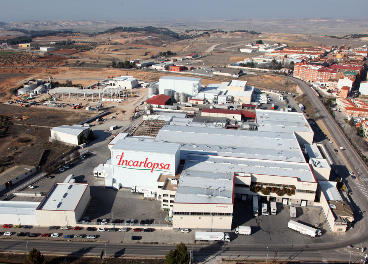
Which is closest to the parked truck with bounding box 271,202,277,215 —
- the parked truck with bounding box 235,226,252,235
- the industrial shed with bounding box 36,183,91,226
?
the parked truck with bounding box 235,226,252,235

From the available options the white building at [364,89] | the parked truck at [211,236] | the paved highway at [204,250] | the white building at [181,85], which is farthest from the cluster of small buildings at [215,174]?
the white building at [364,89]

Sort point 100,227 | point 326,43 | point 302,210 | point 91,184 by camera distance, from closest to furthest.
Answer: point 100,227, point 302,210, point 91,184, point 326,43

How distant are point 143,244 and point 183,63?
63.2m

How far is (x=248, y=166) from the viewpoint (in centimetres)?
2247

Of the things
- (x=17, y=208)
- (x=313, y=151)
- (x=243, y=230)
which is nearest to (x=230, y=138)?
(x=313, y=151)

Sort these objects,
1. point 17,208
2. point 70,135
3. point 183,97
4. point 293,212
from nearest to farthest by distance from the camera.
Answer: point 17,208
point 293,212
point 70,135
point 183,97

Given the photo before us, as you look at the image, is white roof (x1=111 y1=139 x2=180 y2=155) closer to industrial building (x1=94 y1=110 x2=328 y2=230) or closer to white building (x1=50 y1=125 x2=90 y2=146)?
industrial building (x1=94 y1=110 x2=328 y2=230)

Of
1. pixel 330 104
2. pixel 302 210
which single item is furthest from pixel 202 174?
pixel 330 104

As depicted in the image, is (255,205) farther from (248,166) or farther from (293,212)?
(248,166)

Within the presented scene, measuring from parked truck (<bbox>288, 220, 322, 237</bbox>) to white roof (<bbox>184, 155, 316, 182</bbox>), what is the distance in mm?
3550

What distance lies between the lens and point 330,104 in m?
43.1

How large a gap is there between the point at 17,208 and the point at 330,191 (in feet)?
69.4

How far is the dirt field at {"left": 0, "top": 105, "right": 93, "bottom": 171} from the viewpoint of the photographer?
91.2ft

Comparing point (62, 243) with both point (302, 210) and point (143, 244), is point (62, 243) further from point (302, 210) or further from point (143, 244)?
point (302, 210)
